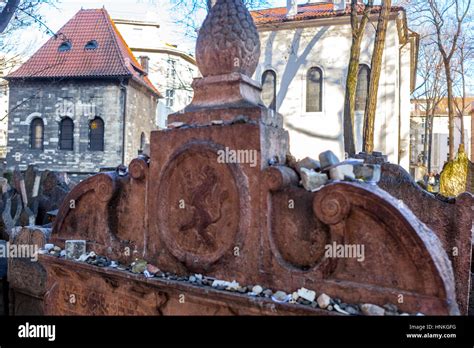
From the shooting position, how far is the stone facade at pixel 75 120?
69.8 ft

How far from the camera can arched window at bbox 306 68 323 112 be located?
1816cm

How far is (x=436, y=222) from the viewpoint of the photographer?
12.7 ft

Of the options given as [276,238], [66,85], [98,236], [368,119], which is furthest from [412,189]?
[66,85]

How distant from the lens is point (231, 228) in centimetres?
268

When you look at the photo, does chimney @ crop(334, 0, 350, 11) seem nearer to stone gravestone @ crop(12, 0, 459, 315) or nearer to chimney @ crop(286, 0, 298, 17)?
chimney @ crop(286, 0, 298, 17)

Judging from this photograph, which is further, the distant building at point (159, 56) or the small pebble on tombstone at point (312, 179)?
the distant building at point (159, 56)

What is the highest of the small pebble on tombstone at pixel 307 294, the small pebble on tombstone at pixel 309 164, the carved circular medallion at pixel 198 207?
the small pebble on tombstone at pixel 309 164

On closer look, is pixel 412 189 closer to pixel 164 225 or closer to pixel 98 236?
pixel 164 225

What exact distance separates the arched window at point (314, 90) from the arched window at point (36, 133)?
574 inches

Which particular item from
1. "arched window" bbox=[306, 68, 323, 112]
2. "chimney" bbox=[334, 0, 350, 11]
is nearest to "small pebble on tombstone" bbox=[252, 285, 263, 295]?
"arched window" bbox=[306, 68, 323, 112]

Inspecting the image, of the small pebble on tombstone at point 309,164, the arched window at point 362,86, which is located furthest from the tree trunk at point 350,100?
the small pebble on tombstone at point 309,164

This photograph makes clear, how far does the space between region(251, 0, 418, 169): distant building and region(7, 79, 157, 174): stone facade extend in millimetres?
7955

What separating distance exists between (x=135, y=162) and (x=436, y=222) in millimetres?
2879

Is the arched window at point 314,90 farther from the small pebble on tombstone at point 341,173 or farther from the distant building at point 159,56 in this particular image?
the small pebble on tombstone at point 341,173
